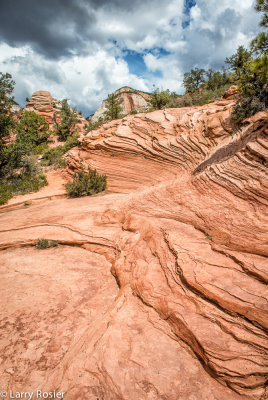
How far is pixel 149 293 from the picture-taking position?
167 inches

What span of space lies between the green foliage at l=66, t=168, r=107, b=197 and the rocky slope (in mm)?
3795

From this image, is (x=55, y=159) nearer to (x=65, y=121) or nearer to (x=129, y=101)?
(x=65, y=121)

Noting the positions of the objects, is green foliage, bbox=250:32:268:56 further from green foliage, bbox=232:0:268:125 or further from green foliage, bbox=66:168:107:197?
green foliage, bbox=66:168:107:197

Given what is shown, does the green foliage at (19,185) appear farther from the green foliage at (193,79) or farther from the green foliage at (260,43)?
the green foliage at (193,79)

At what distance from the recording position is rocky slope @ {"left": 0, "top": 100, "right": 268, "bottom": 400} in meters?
2.88

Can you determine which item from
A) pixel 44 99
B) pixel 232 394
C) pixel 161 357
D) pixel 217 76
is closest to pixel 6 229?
pixel 161 357

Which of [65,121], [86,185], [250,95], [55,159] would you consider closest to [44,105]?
[65,121]

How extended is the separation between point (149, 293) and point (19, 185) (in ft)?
50.5

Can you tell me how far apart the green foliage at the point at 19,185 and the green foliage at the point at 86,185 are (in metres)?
4.57

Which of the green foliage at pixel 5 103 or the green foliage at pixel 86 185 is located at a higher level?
the green foliage at pixel 5 103

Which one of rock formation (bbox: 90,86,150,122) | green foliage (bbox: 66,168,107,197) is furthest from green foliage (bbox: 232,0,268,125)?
rock formation (bbox: 90,86,150,122)

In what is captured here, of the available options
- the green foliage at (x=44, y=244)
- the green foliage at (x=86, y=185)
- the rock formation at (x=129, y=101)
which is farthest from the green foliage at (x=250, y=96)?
the rock formation at (x=129, y=101)

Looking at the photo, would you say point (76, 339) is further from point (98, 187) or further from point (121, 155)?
point (121, 155)

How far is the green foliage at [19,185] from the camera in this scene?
13870 millimetres
